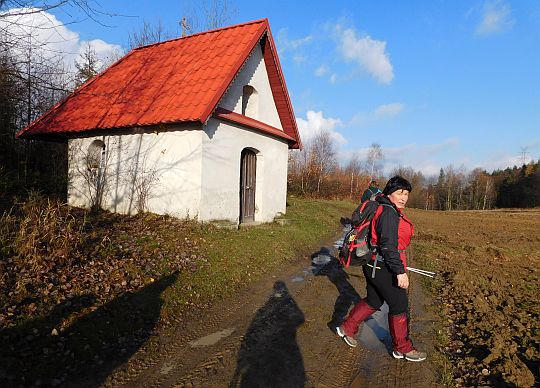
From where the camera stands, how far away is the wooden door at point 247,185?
11.8 metres

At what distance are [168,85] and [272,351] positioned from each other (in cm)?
875

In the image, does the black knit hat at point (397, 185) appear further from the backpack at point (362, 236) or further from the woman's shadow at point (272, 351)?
the woman's shadow at point (272, 351)

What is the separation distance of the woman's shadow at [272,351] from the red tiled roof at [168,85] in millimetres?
5285

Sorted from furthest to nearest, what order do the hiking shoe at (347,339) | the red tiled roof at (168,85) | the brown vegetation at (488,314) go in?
1. the red tiled roof at (168,85)
2. the hiking shoe at (347,339)
3. the brown vegetation at (488,314)

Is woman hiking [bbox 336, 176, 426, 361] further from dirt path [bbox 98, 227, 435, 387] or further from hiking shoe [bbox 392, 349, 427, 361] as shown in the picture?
dirt path [bbox 98, 227, 435, 387]

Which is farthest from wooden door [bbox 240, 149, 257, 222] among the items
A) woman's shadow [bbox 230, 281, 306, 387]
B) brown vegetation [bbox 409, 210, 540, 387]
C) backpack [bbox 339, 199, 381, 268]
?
backpack [bbox 339, 199, 381, 268]

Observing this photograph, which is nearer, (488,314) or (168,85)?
(488,314)

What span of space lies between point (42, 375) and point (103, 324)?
0.90m

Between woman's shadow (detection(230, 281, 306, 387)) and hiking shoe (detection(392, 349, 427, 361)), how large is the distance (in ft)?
3.63

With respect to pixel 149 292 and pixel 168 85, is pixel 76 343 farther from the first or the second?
pixel 168 85

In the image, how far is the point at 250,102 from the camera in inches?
479

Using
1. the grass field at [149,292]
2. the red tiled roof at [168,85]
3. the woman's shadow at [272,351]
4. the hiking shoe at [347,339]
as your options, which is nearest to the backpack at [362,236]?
the hiking shoe at [347,339]

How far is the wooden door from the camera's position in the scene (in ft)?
38.7

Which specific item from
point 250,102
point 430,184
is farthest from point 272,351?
point 430,184
